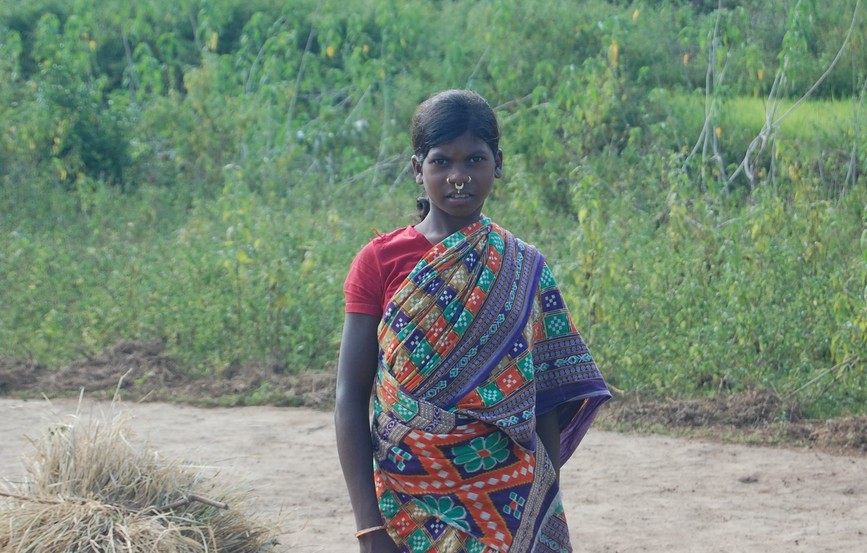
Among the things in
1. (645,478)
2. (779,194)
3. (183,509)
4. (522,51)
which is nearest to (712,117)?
(779,194)

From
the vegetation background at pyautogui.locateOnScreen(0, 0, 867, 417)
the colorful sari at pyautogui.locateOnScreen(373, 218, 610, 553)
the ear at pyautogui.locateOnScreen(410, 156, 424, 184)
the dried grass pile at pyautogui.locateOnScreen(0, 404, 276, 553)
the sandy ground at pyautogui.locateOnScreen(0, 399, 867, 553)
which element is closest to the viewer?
the colorful sari at pyautogui.locateOnScreen(373, 218, 610, 553)

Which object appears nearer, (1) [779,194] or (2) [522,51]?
(1) [779,194]

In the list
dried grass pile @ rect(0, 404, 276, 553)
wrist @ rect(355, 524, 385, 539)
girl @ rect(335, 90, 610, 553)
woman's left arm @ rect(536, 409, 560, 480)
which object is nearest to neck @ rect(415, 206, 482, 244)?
girl @ rect(335, 90, 610, 553)

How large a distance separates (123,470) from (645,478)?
2432mm

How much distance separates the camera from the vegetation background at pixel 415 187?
6012mm

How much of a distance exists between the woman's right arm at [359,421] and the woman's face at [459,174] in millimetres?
246

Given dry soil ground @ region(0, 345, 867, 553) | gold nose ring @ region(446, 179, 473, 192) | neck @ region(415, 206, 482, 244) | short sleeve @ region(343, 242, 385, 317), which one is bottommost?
dry soil ground @ region(0, 345, 867, 553)

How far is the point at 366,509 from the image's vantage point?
195 cm

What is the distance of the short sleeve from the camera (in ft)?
6.51

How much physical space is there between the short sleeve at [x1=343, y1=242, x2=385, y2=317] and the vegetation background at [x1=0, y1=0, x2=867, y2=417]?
12.8ft

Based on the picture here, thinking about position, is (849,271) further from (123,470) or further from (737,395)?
(123,470)

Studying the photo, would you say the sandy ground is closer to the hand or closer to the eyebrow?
the hand

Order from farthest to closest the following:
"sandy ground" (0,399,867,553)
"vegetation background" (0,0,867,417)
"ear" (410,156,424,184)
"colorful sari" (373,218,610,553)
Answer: "vegetation background" (0,0,867,417)
"sandy ground" (0,399,867,553)
"ear" (410,156,424,184)
"colorful sari" (373,218,610,553)

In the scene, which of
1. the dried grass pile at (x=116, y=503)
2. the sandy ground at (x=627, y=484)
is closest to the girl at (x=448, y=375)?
the dried grass pile at (x=116, y=503)
